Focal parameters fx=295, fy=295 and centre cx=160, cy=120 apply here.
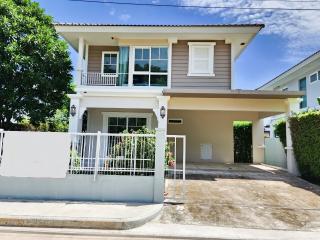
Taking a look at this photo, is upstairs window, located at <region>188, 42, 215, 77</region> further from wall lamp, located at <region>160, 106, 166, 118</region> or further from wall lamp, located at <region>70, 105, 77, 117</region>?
wall lamp, located at <region>70, 105, 77, 117</region>

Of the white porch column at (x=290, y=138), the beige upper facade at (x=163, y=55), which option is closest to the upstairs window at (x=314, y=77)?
the beige upper facade at (x=163, y=55)

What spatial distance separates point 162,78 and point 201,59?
2.15 m

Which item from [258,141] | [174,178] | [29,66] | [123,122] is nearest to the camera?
[174,178]

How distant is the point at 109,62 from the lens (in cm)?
1589

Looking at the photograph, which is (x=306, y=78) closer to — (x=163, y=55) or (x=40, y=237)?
(x=163, y=55)

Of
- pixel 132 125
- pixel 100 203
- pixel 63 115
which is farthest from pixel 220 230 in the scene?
pixel 63 115

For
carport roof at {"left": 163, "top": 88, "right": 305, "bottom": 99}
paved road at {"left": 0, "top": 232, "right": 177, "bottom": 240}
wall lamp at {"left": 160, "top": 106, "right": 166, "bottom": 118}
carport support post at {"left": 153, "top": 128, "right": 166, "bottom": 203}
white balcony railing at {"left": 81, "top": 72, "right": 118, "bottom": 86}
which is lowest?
paved road at {"left": 0, "top": 232, "right": 177, "bottom": 240}

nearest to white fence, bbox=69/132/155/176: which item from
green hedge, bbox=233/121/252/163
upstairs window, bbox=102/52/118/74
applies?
upstairs window, bbox=102/52/118/74

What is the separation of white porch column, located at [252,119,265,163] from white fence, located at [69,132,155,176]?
11809mm

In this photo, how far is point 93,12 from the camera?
15.1 metres

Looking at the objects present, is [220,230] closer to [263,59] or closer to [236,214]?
[236,214]

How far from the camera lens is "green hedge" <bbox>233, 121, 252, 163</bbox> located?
62.0ft

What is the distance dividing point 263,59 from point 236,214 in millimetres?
19996

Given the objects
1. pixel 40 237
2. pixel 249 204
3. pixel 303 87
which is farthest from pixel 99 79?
pixel 303 87
